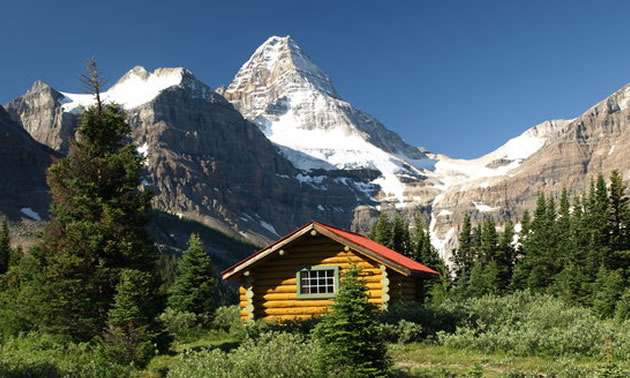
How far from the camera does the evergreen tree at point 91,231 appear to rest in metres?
18.8

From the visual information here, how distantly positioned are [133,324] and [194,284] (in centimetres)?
2023

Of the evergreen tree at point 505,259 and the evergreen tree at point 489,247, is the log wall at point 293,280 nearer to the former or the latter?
the evergreen tree at point 505,259

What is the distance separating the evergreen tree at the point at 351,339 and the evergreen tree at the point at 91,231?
9.49 m

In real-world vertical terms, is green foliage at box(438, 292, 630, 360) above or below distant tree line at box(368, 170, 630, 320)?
below

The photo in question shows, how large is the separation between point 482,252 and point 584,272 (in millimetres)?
25265

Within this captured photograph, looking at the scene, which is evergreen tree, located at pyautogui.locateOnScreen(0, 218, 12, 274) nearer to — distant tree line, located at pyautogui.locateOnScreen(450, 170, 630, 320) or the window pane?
the window pane

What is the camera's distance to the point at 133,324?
56.6ft

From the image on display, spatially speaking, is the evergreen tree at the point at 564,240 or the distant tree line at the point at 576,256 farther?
the evergreen tree at the point at 564,240

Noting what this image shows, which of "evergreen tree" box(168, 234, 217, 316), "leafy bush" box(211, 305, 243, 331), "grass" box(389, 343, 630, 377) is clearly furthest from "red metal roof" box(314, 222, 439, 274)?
"evergreen tree" box(168, 234, 217, 316)

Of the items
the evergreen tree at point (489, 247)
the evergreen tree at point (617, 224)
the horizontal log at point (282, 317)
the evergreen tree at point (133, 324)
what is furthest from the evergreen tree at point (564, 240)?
the evergreen tree at point (133, 324)

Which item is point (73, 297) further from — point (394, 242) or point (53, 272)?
point (394, 242)

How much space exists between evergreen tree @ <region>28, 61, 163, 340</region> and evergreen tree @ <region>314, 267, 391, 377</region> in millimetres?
9492

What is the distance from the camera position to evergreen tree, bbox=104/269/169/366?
1655 centimetres

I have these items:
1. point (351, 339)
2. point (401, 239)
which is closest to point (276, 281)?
point (351, 339)
